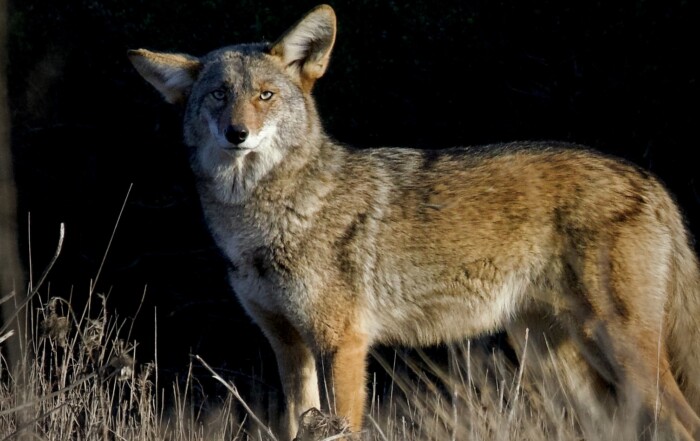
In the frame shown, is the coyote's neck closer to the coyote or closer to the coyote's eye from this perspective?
the coyote

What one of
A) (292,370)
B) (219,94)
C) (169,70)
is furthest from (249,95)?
(292,370)

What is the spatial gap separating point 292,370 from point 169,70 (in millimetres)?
1736

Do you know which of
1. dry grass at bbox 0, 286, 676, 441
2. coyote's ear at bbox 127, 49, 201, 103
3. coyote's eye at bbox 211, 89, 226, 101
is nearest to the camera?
dry grass at bbox 0, 286, 676, 441

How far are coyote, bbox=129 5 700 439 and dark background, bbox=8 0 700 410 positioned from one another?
144 cm

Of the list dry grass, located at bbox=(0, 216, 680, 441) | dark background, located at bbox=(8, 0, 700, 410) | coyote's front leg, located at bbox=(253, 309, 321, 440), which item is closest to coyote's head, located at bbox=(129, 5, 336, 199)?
coyote's front leg, located at bbox=(253, 309, 321, 440)

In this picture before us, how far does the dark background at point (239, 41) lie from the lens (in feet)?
21.8

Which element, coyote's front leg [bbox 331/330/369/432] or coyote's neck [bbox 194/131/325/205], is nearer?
coyote's front leg [bbox 331/330/369/432]

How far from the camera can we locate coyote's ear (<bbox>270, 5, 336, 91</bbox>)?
5.01 m

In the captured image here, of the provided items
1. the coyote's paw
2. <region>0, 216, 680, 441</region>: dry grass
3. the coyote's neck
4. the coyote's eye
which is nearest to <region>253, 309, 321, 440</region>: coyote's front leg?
<region>0, 216, 680, 441</region>: dry grass

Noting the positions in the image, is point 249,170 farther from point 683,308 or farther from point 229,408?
point 683,308

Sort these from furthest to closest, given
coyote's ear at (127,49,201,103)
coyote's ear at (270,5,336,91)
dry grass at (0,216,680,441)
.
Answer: coyote's ear at (127,49,201,103)
coyote's ear at (270,5,336,91)
dry grass at (0,216,680,441)

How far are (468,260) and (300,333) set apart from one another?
0.97 metres

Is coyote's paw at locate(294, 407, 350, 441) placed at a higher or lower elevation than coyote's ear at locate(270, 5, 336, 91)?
lower

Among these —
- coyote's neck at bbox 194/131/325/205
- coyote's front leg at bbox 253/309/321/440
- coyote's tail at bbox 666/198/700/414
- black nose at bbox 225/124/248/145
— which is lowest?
coyote's front leg at bbox 253/309/321/440
